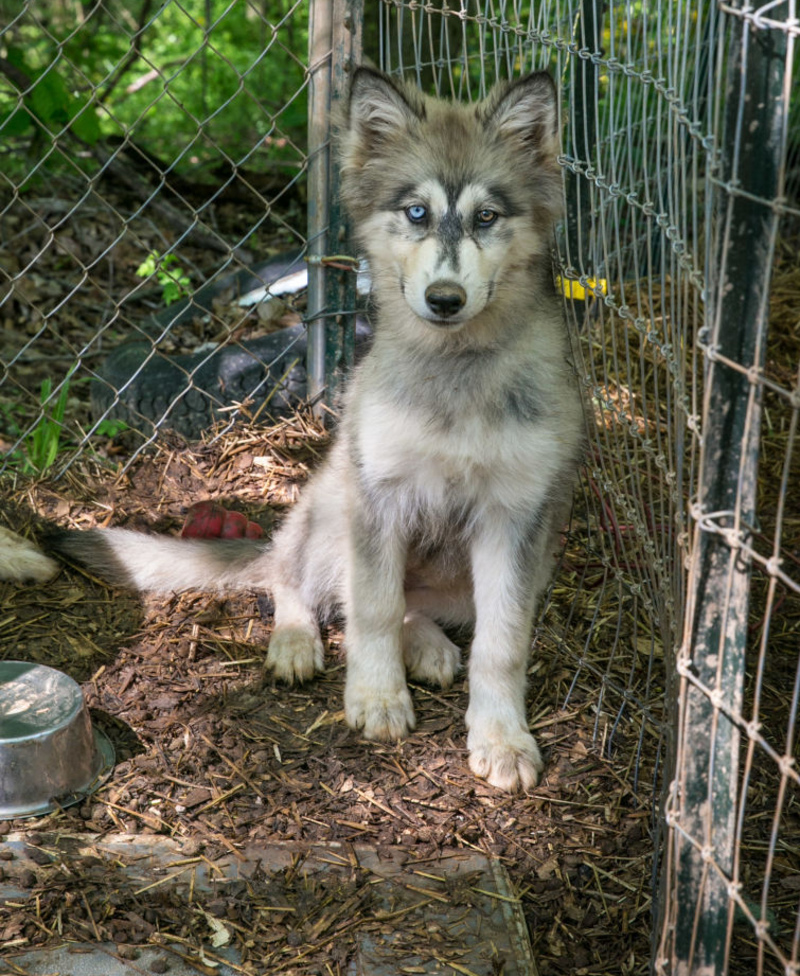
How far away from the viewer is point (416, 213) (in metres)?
2.73

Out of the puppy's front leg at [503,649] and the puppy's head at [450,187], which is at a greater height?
the puppy's head at [450,187]

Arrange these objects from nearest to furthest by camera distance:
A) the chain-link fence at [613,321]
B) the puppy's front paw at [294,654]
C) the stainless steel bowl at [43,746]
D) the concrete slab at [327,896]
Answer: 1. the chain-link fence at [613,321]
2. the concrete slab at [327,896]
3. the stainless steel bowl at [43,746]
4. the puppy's front paw at [294,654]

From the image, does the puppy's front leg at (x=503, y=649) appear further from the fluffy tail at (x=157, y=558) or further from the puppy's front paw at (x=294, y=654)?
the fluffy tail at (x=157, y=558)

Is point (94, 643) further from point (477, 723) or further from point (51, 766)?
point (477, 723)

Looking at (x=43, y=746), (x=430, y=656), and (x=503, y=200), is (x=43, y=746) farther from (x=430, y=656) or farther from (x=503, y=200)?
(x=503, y=200)

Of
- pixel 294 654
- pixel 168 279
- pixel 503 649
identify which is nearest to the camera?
pixel 503 649

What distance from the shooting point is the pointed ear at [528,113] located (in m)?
2.70

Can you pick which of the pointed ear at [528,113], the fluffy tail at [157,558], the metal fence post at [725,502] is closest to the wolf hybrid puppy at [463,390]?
the pointed ear at [528,113]

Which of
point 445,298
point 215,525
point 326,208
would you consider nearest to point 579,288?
point 445,298

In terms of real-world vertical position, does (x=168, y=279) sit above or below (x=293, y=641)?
above

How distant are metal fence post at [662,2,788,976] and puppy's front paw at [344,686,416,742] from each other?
122cm

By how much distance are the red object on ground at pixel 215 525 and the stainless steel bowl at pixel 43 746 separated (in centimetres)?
103

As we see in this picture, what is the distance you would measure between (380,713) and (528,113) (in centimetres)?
166

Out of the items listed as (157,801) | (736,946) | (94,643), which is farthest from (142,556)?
(736,946)
